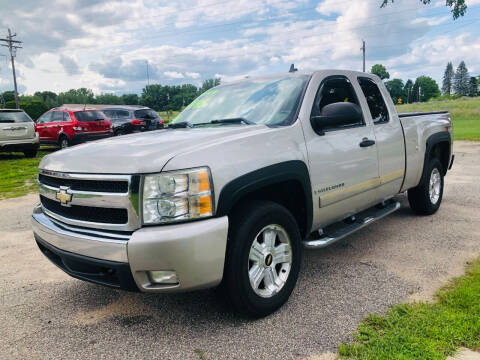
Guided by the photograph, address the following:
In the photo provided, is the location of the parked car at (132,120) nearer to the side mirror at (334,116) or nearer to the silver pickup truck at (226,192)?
the silver pickup truck at (226,192)

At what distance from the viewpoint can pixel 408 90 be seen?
5733 inches

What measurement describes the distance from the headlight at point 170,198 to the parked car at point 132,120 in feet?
52.5

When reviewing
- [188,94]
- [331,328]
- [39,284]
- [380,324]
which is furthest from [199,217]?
[188,94]

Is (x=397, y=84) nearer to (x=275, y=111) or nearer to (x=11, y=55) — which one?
(x=11, y=55)

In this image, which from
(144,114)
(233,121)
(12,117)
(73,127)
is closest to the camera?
(233,121)

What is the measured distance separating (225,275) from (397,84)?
151 meters

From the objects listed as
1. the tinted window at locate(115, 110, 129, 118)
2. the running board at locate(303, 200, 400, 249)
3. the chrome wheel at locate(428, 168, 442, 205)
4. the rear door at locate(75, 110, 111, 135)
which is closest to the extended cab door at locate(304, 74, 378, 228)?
the running board at locate(303, 200, 400, 249)

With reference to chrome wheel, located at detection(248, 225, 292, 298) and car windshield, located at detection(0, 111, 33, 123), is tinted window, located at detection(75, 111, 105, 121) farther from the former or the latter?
chrome wheel, located at detection(248, 225, 292, 298)

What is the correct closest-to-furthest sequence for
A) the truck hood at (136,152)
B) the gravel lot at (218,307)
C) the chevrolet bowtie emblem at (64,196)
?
1. the truck hood at (136,152)
2. the gravel lot at (218,307)
3. the chevrolet bowtie emblem at (64,196)

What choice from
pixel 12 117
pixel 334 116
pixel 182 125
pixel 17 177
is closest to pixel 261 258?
pixel 334 116

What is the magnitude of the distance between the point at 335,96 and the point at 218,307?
2.37 metres

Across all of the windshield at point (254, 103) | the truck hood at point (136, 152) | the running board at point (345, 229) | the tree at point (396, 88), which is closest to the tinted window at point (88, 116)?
the windshield at point (254, 103)

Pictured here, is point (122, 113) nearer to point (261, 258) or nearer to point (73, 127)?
point (73, 127)

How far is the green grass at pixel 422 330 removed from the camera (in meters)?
2.43
